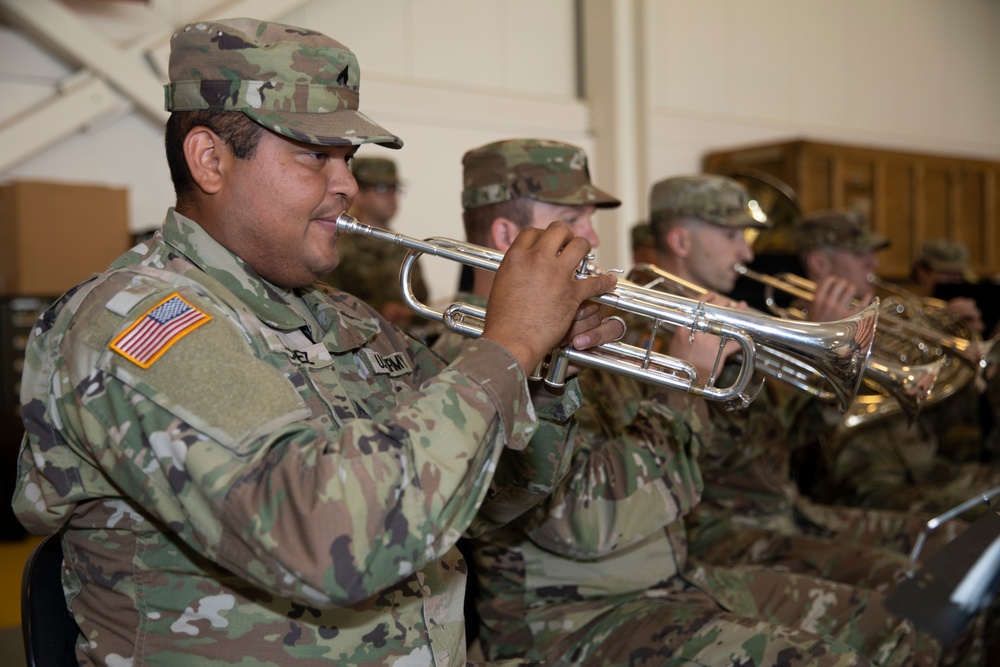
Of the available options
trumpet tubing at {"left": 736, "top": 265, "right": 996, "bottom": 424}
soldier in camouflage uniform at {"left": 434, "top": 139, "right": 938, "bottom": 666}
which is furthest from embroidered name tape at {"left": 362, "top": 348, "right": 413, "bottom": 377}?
trumpet tubing at {"left": 736, "top": 265, "right": 996, "bottom": 424}

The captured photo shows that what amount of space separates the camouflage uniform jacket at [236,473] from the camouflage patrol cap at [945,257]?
217 inches

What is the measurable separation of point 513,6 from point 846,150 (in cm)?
303

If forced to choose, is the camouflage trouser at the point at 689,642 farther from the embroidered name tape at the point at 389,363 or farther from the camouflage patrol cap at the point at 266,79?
the camouflage patrol cap at the point at 266,79

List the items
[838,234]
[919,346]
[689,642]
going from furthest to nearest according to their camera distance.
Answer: [838,234], [919,346], [689,642]

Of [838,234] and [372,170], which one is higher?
[372,170]

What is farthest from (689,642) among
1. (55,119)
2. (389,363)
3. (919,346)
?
(55,119)

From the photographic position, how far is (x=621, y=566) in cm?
231

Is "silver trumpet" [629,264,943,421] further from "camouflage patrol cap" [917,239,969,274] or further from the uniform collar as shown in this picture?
"camouflage patrol cap" [917,239,969,274]

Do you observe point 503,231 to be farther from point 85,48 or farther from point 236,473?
point 85,48

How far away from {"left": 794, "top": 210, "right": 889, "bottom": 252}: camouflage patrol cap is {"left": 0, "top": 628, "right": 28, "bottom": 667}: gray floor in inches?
152

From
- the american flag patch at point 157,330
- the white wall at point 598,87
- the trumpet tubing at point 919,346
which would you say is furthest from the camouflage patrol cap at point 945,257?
the american flag patch at point 157,330

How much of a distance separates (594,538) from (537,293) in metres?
0.85

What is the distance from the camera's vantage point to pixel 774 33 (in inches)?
335

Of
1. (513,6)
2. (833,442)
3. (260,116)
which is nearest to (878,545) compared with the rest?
(833,442)
